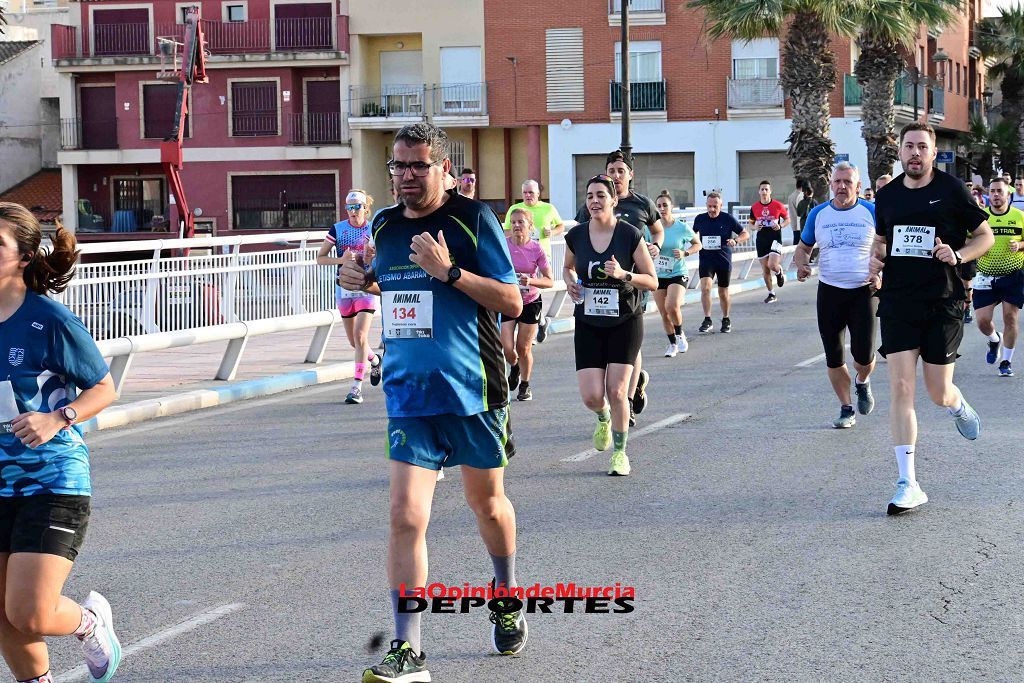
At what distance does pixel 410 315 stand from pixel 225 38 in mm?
49847

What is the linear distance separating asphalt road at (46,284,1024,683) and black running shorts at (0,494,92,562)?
35.5 inches

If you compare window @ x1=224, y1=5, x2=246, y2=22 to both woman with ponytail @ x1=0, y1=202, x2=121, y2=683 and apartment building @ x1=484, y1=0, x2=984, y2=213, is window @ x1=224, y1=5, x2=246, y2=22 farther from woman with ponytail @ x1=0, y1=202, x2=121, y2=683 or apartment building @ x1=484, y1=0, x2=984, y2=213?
woman with ponytail @ x1=0, y1=202, x2=121, y2=683

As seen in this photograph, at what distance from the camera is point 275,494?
30.2 ft

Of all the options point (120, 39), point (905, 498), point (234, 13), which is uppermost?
point (234, 13)

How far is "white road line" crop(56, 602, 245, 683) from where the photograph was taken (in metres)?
5.38

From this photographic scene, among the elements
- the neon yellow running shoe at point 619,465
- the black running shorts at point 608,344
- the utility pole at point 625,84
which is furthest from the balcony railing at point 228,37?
the neon yellow running shoe at point 619,465

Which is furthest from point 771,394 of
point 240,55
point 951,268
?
point 240,55

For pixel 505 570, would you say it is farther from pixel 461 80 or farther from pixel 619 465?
pixel 461 80

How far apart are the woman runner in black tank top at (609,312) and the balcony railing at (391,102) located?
141ft

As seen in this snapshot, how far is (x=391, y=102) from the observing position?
5231 centimetres

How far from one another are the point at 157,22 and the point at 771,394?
146 feet

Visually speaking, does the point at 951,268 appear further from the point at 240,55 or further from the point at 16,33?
the point at 16,33

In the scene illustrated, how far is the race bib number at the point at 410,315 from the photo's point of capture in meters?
5.26

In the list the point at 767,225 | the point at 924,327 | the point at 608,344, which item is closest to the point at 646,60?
the point at 767,225
